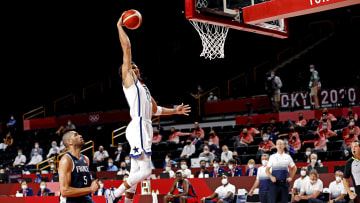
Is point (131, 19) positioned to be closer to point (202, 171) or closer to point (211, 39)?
point (211, 39)

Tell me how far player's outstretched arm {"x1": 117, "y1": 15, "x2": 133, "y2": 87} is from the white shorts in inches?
22.2

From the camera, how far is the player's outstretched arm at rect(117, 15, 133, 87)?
268 inches

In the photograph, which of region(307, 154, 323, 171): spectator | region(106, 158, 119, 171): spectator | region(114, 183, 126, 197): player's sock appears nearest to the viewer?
region(114, 183, 126, 197): player's sock

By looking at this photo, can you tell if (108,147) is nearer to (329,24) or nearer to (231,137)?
(231,137)

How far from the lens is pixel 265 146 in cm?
1717

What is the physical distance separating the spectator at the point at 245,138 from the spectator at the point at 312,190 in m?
5.83

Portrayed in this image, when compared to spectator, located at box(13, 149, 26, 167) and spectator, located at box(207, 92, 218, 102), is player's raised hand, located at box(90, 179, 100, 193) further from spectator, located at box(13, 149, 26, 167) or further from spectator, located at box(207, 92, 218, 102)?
spectator, located at box(207, 92, 218, 102)

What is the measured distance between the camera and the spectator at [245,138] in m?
18.6

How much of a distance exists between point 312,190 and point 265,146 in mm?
4675

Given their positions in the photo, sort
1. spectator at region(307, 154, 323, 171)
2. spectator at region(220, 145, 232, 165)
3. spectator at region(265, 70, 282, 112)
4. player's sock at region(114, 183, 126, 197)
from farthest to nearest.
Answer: spectator at region(265, 70, 282, 112)
spectator at region(220, 145, 232, 165)
spectator at region(307, 154, 323, 171)
player's sock at region(114, 183, 126, 197)

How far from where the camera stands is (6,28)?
92.8 ft

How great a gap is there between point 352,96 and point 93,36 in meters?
16.4

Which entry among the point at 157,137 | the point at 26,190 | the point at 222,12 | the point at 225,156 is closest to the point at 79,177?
the point at 222,12

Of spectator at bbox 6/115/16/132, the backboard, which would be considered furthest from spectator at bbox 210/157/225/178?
spectator at bbox 6/115/16/132
